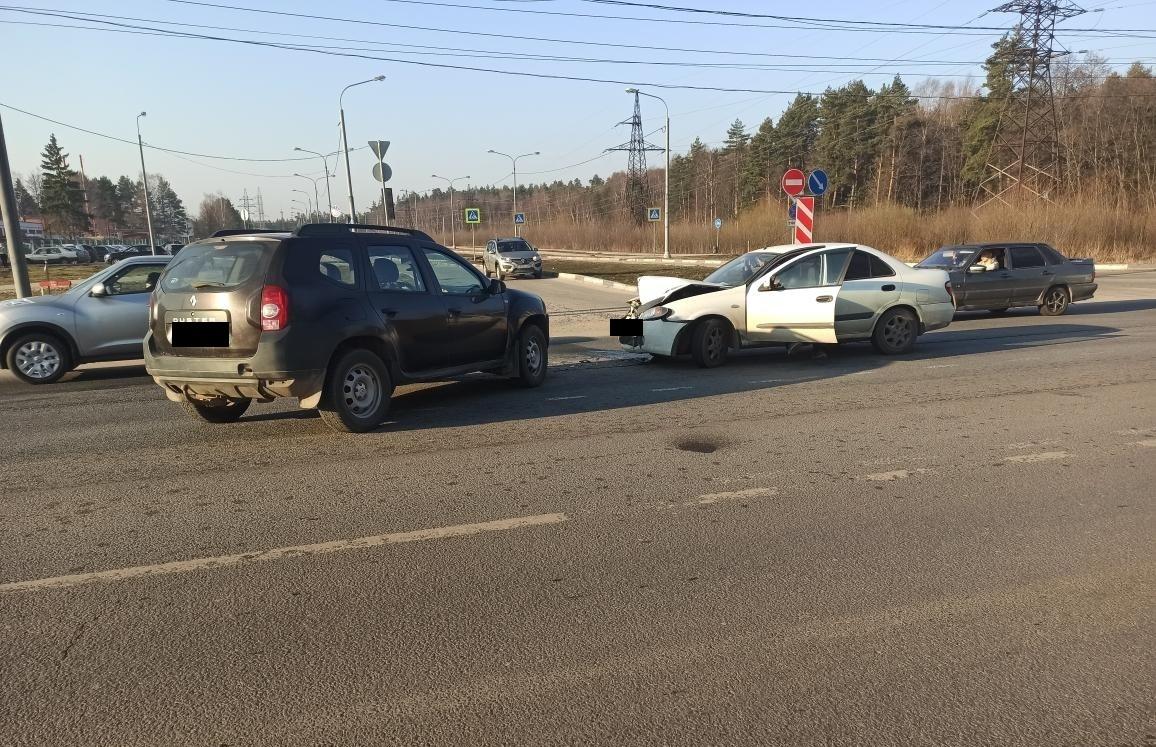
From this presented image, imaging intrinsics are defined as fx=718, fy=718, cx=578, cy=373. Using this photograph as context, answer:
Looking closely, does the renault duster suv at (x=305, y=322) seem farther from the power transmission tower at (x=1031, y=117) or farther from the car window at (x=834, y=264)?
the power transmission tower at (x=1031, y=117)

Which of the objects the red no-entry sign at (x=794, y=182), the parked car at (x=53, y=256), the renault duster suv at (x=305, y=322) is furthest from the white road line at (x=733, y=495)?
the parked car at (x=53, y=256)

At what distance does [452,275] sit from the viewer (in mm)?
8102

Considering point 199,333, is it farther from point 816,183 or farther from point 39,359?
point 816,183

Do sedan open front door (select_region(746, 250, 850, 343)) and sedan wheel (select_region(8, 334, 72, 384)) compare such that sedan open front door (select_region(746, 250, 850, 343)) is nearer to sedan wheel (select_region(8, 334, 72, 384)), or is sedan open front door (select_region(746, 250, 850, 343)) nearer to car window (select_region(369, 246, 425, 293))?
car window (select_region(369, 246, 425, 293))

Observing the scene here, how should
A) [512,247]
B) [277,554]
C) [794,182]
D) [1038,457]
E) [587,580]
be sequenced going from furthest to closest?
[512,247] < [794,182] < [1038,457] < [277,554] < [587,580]

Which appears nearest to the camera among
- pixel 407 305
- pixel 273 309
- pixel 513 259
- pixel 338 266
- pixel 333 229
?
pixel 273 309

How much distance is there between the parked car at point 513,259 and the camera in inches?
1385

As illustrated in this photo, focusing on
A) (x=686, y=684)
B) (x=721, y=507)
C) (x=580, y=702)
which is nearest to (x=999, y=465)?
(x=721, y=507)

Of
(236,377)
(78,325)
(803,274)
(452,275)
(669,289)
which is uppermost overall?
(452,275)

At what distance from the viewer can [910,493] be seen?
5121 millimetres

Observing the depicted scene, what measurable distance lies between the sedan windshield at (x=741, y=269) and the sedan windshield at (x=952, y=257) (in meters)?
6.07

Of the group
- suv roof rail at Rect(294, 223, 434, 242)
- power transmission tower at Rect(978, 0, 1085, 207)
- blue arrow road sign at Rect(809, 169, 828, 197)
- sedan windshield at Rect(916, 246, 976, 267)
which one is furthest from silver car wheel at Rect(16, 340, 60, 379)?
power transmission tower at Rect(978, 0, 1085, 207)

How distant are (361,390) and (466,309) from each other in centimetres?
166

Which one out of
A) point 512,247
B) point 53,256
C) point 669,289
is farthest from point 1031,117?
point 53,256
